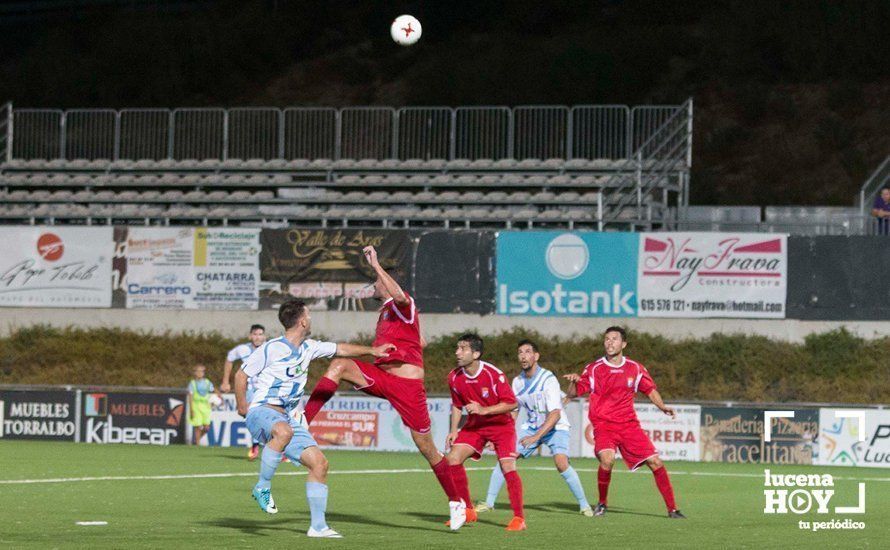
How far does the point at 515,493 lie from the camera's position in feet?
48.2

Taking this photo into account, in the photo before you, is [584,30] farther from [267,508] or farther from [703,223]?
[267,508]

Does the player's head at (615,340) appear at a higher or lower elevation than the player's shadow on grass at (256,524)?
higher

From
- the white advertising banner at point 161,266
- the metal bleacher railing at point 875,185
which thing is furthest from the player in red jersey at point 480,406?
the white advertising banner at point 161,266

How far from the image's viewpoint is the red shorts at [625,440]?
653 inches

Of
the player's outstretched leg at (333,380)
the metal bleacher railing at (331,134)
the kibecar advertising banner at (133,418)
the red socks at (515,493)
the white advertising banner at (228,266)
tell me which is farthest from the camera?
the metal bleacher railing at (331,134)

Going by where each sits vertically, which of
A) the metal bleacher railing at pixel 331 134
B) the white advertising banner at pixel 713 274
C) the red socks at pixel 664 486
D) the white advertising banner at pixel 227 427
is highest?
the metal bleacher railing at pixel 331 134

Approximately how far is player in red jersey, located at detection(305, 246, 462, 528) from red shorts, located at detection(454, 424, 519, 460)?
1.14 meters

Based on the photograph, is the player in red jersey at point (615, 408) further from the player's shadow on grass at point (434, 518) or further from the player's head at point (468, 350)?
the player's head at point (468, 350)

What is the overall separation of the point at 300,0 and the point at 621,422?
133 ft

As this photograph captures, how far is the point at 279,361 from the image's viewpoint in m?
13.2

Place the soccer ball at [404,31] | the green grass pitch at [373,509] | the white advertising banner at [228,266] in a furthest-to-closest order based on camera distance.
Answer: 1. the white advertising banner at [228,266]
2. the soccer ball at [404,31]
3. the green grass pitch at [373,509]

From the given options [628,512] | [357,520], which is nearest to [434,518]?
[357,520]

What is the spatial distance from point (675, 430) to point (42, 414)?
13.2m

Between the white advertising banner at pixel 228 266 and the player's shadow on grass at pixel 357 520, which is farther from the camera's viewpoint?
the white advertising banner at pixel 228 266
